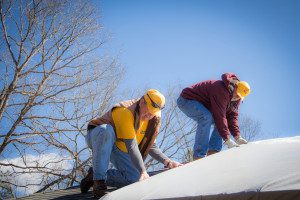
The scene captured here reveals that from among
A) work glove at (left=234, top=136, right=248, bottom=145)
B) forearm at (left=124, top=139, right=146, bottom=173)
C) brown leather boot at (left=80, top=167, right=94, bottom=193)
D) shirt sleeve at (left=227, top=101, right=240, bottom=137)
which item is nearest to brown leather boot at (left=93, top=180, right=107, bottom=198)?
forearm at (left=124, top=139, right=146, bottom=173)

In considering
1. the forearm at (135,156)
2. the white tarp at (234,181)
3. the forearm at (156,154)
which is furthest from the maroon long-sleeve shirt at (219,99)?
the white tarp at (234,181)

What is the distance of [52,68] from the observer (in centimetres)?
1141

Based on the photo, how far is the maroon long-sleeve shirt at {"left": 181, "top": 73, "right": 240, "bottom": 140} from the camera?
4121 mm

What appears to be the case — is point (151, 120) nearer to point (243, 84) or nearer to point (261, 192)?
point (243, 84)

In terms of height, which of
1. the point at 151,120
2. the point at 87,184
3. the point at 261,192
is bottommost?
the point at 261,192

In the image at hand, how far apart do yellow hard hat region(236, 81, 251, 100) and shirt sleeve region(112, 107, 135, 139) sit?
5.77 ft

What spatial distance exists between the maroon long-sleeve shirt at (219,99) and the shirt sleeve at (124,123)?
1405mm

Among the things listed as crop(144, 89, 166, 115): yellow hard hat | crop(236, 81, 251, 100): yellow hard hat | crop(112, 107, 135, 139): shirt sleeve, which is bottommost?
crop(112, 107, 135, 139): shirt sleeve

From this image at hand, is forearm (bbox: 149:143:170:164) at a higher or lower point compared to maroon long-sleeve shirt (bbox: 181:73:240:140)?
lower

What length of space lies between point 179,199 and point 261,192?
0.61 metres

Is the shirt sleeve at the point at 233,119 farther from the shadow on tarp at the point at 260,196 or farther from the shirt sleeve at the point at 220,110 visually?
the shadow on tarp at the point at 260,196

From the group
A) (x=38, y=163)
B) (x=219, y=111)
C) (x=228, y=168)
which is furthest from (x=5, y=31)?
(x=228, y=168)

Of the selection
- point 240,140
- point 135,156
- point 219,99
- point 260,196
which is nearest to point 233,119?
point 240,140

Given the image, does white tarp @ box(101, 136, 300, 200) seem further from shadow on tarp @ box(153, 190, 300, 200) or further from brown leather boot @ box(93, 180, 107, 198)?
brown leather boot @ box(93, 180, 107, 198)
